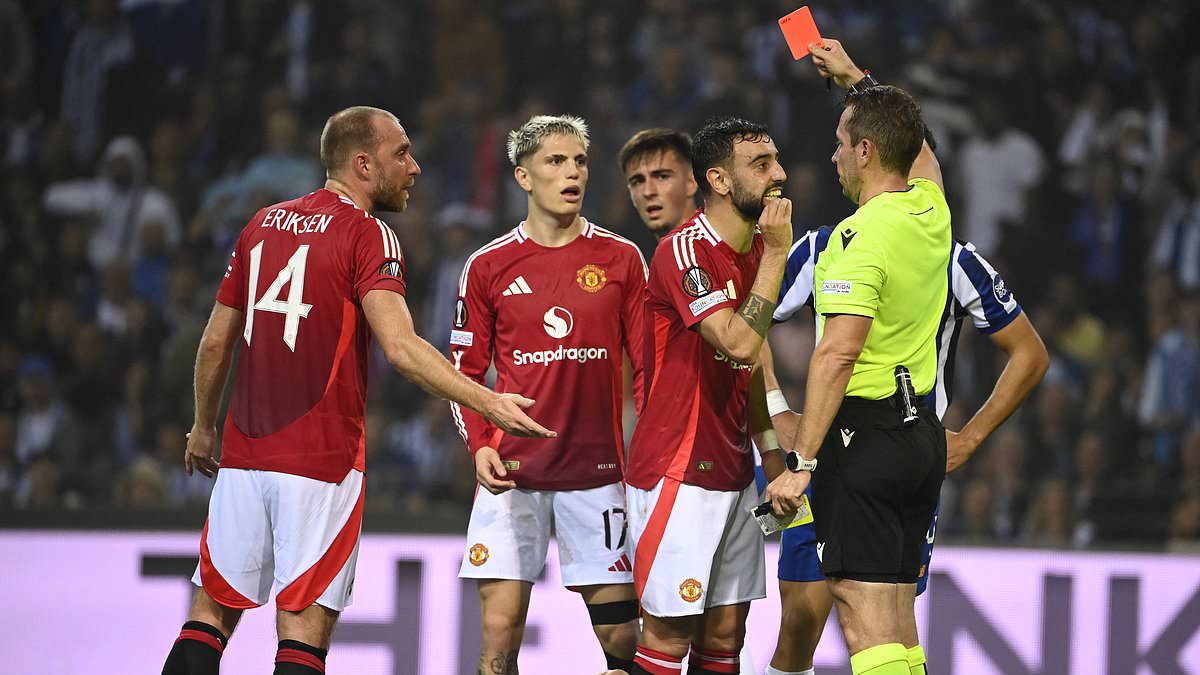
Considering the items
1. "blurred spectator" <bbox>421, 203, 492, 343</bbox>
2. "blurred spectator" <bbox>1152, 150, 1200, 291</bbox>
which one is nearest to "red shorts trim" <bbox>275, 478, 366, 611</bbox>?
"blurred spectator" <bbox>421, 203, 492, 343</bbox>

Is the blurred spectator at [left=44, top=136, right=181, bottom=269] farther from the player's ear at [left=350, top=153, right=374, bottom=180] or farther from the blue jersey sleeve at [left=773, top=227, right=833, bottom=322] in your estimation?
the blue jersey sleeve at [left=773, top=227, right=833, bottom=322]

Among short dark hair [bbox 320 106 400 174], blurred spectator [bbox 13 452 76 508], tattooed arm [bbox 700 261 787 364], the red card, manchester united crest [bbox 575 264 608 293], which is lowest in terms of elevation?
blurred spectator [bbox 13 452 76 508]

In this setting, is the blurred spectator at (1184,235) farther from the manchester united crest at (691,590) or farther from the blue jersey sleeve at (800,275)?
the manchester united crest at (691,590)

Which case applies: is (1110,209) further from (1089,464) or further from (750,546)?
(750,546)

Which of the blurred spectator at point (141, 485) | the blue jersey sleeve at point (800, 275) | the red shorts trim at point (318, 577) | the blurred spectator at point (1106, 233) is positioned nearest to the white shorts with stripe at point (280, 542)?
the red shorts trim at point (318, 577)

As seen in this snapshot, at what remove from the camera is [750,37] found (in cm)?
1014

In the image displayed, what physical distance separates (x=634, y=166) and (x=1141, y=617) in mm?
3109

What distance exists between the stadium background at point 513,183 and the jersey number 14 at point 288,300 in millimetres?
4352

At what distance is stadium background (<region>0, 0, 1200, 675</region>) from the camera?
28.7 feet

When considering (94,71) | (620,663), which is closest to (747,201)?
Result: (620,663)

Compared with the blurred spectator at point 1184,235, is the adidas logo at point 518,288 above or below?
below

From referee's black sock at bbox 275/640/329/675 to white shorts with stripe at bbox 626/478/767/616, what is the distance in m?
1.04

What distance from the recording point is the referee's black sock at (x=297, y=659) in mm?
3971

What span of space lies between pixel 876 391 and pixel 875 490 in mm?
296
